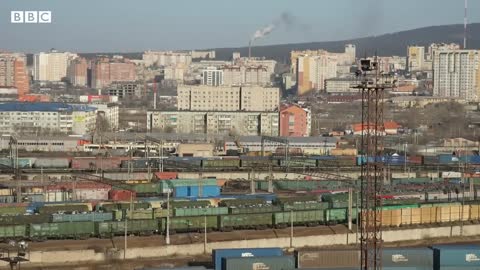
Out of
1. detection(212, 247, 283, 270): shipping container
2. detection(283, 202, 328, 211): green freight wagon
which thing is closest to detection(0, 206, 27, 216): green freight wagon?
detection(283, 202, 328, 211): green freight wagon

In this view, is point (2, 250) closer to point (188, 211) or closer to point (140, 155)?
point (188, 211)

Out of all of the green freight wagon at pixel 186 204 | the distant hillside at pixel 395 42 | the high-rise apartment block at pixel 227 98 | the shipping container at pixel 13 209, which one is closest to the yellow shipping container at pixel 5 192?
the shipping container at pixel 13 209

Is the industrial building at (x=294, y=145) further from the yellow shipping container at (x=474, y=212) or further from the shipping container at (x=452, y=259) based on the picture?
the shipping container at (x=452, y=259)

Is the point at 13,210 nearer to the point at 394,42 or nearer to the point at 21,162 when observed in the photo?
the point at 21,162

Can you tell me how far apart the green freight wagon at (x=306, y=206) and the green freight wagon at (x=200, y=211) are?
660 mm

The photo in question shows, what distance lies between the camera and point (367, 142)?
17.9ft

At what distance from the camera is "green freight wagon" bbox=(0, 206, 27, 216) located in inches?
352

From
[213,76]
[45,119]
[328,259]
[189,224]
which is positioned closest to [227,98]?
[45,119]

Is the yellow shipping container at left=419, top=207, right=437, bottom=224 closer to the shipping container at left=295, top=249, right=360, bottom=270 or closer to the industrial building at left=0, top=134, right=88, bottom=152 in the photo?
the shipping container at left=295, top=249, right=360, bottom=270

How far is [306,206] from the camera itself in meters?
9.79

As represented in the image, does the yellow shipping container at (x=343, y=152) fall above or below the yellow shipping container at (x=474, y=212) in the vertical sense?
above

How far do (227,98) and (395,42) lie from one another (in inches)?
2020

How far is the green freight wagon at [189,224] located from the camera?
871 centimetres

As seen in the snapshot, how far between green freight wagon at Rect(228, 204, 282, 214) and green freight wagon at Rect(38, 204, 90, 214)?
134cm
